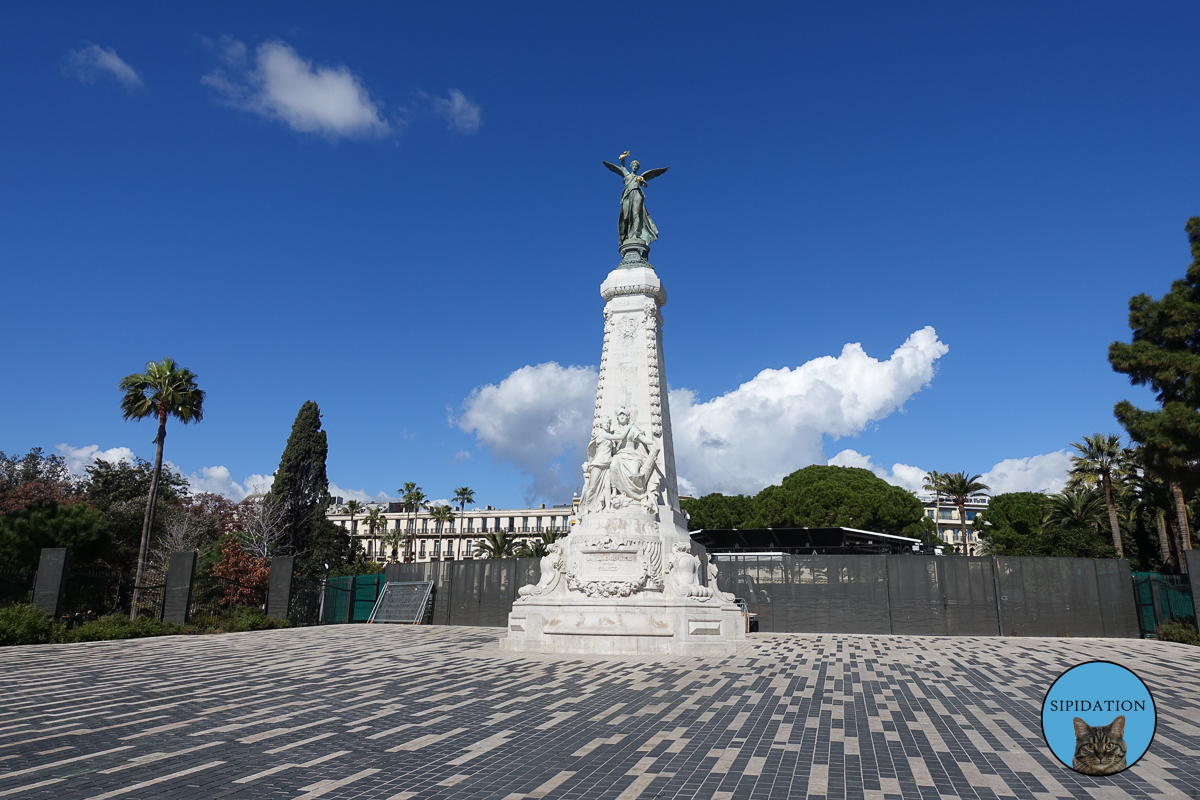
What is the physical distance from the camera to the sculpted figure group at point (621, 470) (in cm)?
1551

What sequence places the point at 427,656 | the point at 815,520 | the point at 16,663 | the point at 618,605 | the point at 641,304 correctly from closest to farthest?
1. the point at 16,663
2. the point at 427,656
3. the point at 618,605
4. the point at 641,304
5. the point at 815,520

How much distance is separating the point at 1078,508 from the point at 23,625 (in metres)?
49.7

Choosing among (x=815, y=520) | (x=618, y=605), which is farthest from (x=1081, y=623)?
(x=815, y=520)

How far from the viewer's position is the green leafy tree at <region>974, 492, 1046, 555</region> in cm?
4885

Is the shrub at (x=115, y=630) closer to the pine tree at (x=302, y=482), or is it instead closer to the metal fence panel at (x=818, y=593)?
the metal fence panel at (x=818, y=593)

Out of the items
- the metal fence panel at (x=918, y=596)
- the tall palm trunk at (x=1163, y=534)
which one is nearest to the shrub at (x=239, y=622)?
the metal fence panel at (x=918, y=596)

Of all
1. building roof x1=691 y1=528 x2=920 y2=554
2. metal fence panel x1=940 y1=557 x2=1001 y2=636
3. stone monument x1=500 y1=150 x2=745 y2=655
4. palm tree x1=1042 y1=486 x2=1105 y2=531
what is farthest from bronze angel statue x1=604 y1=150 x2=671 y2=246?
palm tree x1=1042 y1=486 x2=1105 y2=531

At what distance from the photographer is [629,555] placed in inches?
574

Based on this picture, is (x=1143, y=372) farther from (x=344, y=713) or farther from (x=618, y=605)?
(x=344, y=713)

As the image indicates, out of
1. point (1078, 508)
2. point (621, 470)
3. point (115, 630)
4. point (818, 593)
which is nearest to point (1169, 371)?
point (818, 593)

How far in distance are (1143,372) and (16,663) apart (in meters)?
25.9

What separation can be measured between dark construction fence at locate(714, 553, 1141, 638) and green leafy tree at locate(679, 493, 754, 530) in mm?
33368

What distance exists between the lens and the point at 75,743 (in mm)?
6020

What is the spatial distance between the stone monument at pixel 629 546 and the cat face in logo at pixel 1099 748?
37.1ft
